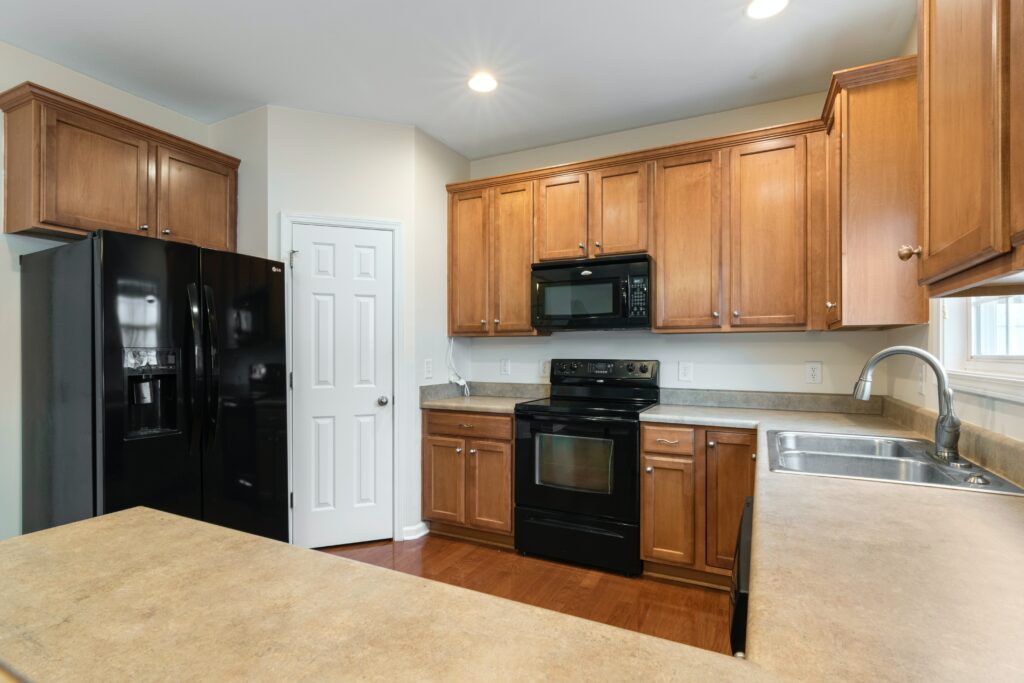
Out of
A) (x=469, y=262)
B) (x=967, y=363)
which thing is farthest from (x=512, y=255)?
(x=967, y=363)

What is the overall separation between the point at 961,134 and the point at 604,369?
8.00 ft

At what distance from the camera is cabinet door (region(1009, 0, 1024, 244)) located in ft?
2.12

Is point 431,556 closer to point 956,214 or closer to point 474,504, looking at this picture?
point 474,504

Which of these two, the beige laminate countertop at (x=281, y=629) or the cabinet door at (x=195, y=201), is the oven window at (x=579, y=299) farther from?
the beige laminate countertop at (x=281, y=629)

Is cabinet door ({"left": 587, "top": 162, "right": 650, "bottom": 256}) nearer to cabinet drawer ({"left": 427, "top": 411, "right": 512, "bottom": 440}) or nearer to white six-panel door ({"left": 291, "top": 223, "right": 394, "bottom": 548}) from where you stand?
cabinet drawer ({"left": 427, "top": 411, "right": 512, "bottom": 440})

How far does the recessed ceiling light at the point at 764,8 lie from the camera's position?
2047 mm

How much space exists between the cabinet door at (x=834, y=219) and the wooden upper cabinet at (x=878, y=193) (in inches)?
0.7

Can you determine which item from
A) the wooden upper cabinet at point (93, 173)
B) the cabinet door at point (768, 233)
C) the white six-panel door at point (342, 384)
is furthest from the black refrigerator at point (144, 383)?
the cabinet door at point (768, 233)

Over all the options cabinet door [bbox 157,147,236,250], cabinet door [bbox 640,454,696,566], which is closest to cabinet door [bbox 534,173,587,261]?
cabinet door [bbox 640,454,696,566]

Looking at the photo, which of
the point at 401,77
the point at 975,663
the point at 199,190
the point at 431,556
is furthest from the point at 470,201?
the point at 975,663

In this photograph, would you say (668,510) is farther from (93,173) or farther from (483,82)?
(93,173)

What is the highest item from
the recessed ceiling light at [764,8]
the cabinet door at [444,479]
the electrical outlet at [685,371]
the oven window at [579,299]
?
the recessed ceiling light at [764,8]

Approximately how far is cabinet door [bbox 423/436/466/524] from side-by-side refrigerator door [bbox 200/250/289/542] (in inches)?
34.3

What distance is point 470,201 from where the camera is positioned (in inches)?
137
